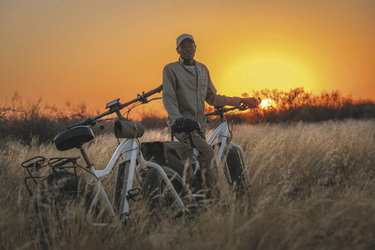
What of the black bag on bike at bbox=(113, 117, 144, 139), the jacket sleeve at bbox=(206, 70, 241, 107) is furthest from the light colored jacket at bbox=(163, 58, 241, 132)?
the black bag on bike at bbox=(113, 117, 144, 139)

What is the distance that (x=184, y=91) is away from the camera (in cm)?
410

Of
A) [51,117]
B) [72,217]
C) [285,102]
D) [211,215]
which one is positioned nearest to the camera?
[72,217]

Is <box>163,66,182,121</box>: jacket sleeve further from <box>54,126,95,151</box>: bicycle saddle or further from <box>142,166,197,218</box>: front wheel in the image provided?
<box>54,126,95,151</box>: bicycle saddle

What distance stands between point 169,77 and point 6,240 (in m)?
2.26

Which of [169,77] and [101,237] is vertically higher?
[169,77]

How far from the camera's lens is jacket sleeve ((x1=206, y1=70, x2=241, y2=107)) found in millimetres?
4582

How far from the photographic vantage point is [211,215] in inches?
118

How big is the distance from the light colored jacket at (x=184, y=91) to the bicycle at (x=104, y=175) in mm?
376

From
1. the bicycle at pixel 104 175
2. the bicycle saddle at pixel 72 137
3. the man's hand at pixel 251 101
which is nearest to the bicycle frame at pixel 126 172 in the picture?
the bicycle at pixel 104 175

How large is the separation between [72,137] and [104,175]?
41cm

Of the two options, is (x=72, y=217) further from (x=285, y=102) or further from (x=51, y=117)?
(x=285, y=102)

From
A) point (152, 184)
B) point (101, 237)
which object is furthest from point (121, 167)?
point (101, 237)

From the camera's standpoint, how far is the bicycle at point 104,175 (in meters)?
2.76

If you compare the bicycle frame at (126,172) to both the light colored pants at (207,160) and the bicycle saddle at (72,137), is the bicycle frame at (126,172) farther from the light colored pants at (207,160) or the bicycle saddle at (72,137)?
the light colored pants at (207,160)
